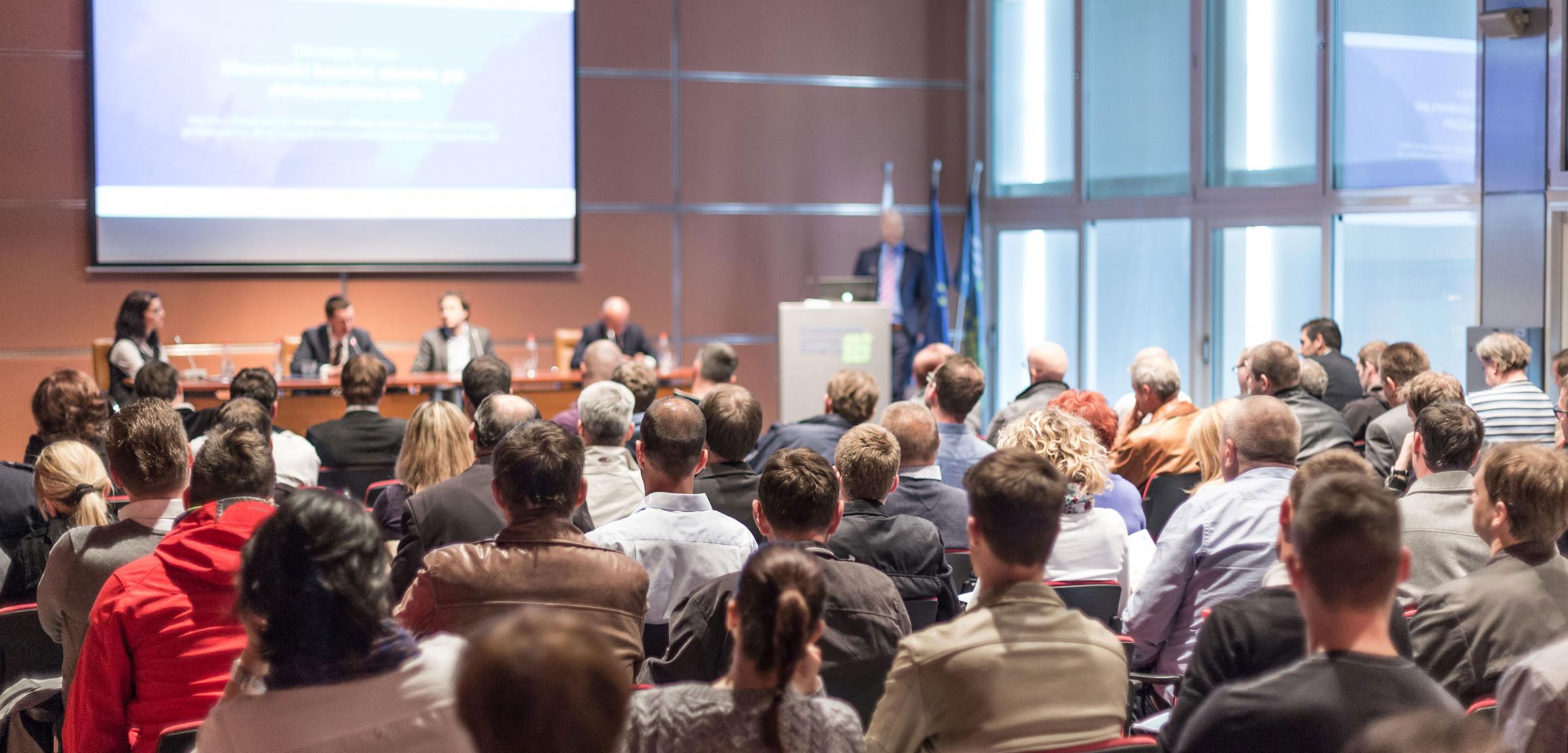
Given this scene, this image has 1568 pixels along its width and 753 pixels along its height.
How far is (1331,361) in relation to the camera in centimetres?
693

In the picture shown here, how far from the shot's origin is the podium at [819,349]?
9.25m

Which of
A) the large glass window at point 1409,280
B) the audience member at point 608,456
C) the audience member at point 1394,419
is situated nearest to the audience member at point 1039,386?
the audience member at point 1394,419

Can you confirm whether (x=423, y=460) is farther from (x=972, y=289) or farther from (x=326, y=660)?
(x=972, y=289)

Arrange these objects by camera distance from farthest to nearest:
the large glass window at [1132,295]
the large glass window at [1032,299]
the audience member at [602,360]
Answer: the large glass window at [1032,299] → the large glass window at [1132,295] → the audience member at [602,360]

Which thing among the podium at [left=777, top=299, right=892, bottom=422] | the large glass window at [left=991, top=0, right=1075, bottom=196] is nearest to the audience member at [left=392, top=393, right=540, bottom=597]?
the podium at [left=777, top=299, right=892, bottom=422]

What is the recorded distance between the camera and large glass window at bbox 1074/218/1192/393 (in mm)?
9547

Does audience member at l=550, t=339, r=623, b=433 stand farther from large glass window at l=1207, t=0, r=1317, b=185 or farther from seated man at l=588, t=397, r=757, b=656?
large glass window at l=1207, t=0, r=1317, b=185

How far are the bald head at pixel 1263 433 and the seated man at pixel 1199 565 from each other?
94 mm

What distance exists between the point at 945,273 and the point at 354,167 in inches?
178

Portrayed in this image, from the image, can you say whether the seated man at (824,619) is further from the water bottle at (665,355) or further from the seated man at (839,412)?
the water bottle at (665,355)

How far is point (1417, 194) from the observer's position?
26.0ft

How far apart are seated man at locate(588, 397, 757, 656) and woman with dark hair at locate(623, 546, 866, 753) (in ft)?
4.42

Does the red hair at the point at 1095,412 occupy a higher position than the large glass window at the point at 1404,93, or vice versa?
the large glass window at the point at 1404,93

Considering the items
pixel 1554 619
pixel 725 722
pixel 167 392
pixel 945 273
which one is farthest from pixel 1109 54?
pixel 725 722
